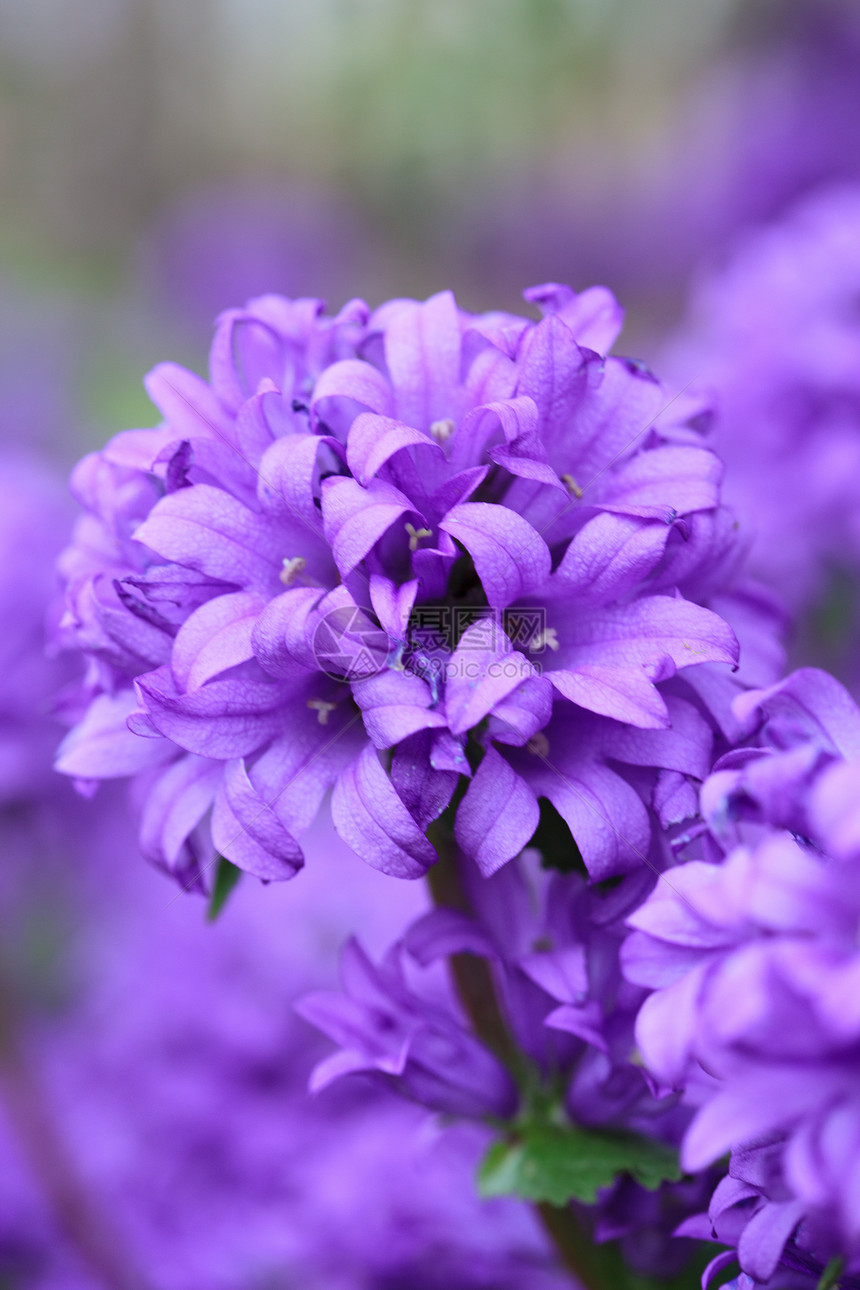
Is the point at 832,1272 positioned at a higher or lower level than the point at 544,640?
lower

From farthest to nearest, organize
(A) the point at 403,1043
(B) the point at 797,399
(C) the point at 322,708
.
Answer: (B) the point at 797,399 → (A) the point at 403,1043 → (C) the point at 322,708

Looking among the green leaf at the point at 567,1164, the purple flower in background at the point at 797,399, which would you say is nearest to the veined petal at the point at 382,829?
the green leaf at the point at 567,1164

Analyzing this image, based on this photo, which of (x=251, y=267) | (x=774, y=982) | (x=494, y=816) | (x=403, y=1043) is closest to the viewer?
(x=774, y=982)

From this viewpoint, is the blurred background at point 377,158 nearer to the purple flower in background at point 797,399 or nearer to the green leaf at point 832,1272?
the purple flower in background at point 797,399

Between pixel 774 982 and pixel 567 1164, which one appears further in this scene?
pixel 567 1164

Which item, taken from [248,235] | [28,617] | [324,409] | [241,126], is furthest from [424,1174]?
[241,126]

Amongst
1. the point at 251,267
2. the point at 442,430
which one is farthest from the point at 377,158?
the point at 442,430

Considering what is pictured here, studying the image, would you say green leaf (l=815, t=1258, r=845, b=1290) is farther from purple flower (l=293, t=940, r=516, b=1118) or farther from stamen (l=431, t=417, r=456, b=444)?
stamen (l=431, t=417, r=456, b=444)

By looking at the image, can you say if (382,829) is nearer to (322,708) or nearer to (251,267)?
(322,708)

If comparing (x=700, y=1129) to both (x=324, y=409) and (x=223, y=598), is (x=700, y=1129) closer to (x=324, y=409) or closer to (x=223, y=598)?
(x=223, y=598)

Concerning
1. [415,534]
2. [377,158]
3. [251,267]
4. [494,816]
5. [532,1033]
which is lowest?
[532,1033]
